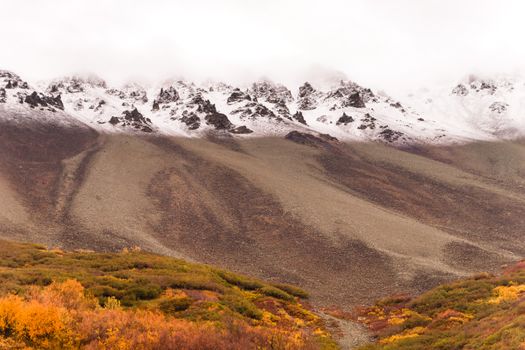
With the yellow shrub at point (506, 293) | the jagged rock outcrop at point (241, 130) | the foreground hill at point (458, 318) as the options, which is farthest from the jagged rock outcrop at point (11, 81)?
the yellow shrub at point (506, 293)

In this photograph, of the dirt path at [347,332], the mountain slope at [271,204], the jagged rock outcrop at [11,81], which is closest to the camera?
the dirt path at [347,332]

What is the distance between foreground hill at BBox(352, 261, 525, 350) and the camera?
19.4 metres

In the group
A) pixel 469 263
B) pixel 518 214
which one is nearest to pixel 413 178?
pixel 518 214

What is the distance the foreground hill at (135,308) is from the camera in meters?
14.7

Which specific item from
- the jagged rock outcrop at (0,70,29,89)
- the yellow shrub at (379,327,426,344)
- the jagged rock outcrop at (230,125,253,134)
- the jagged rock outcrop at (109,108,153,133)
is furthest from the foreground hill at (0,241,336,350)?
the jagged rock outcrop at (0,70,29,89)

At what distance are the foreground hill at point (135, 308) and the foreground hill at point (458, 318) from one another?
4961 mm

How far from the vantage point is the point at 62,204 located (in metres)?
83.8

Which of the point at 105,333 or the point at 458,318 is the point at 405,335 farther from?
the point at 105,333

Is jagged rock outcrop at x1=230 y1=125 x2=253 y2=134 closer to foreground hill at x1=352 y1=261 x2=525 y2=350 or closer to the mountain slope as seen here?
the mountain slope

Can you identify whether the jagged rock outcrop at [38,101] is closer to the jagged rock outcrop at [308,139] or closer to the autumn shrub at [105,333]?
the jagged rock outcrop at [308,139]

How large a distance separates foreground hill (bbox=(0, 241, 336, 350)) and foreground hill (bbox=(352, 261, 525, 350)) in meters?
4.96

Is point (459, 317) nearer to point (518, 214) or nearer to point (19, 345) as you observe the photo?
point (19, 345)

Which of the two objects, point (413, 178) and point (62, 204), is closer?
point (62, 204)

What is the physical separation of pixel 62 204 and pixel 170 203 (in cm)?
1974
